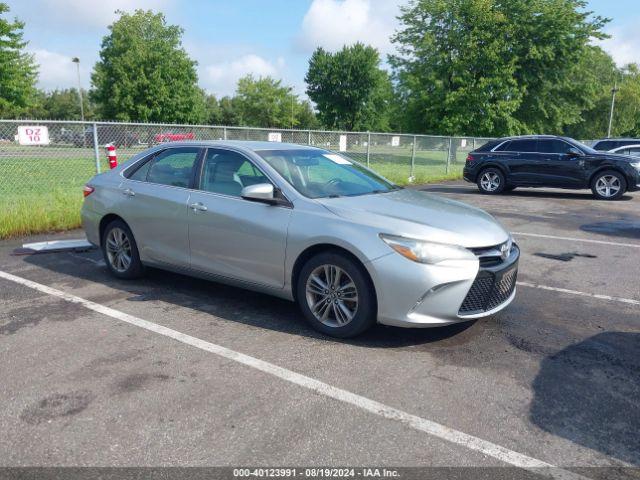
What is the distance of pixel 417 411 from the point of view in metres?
3.08

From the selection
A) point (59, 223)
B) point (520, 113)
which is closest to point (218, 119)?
point (520, 113)

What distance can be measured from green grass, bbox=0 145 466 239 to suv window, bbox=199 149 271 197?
4.84 meters

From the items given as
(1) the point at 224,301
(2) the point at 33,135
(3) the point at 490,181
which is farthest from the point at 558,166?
(2) the point at 33,135

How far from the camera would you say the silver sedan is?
12.5 ft

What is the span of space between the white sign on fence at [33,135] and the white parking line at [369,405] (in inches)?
203

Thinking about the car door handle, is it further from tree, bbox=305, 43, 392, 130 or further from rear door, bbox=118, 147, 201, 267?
tree, bbox=305, 43, 392, 130

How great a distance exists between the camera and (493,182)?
14930 millimetres

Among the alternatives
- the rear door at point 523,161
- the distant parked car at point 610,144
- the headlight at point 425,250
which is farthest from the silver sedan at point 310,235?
the distant parked car at point 610,144

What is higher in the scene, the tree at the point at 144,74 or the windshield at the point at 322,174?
the tree at the point at 144,74

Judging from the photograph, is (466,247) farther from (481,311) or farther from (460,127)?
(460,127)

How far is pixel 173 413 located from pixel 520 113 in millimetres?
33938

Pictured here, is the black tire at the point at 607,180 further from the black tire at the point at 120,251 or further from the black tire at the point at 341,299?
the black tire at the point at 120,251

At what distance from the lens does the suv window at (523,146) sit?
46.4 feet

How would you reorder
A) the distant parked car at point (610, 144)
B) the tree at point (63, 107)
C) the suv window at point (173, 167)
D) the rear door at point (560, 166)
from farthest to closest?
the tree at point (63, 107)
the distant parked car at point (610, 144)
the rear door at point (560, 166)
the suv window at point (173, 167)
